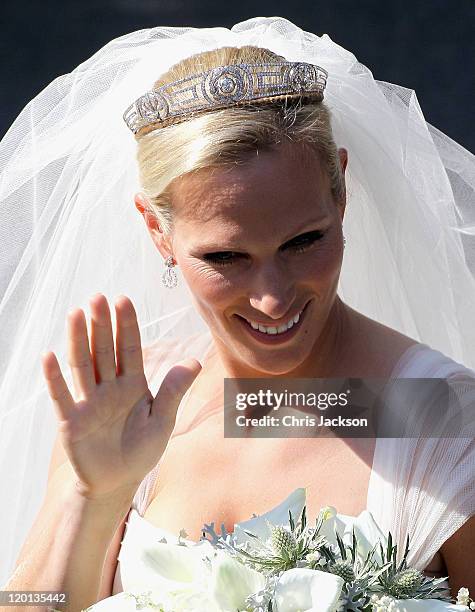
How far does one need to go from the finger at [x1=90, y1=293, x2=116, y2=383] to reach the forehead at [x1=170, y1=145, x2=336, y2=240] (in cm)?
28

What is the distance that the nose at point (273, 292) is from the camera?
1483 mm

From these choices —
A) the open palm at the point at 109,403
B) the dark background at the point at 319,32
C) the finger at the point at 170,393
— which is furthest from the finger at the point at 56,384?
the dark background at the point at 319,32

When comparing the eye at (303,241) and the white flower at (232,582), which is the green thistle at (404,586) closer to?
the white flower at (232,582)

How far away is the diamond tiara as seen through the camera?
1580 mm

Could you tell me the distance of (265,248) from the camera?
149 centimetres

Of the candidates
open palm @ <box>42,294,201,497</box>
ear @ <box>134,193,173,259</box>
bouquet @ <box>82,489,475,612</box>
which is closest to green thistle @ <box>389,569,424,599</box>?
bouquet @ <box>82,489,475,612</box>

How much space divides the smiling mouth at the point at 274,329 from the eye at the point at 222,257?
0.09 metres

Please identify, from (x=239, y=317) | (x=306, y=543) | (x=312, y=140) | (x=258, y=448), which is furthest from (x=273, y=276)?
(x=306, y=543)

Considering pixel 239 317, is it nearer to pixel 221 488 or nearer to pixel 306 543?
pixel 221 488

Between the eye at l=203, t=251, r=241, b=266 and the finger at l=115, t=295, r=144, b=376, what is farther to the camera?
the eye at l=203, t=251, r=241, b=266

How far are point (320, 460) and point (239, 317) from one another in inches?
10.4

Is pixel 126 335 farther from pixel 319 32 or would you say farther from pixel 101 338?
pixel 319 32

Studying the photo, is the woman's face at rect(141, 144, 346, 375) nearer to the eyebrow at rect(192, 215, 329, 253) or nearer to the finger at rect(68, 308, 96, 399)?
the eyebrow at rect(192, 215, 329, 253)

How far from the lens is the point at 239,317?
5.14 feet
